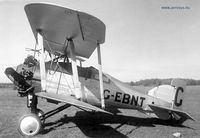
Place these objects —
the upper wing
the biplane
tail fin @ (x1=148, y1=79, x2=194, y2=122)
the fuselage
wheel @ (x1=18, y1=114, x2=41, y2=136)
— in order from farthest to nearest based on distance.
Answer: tail fin @ (x1=148, y1=79, x2=194, y2=122) → the fuselage → wheel @ (x1=18, y1=114, x2=41, y2=136) → the biplane → the upper wing

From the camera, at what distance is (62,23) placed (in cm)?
506

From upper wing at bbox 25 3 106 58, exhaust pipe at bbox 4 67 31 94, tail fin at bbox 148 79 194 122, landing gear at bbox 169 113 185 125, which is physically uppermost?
upper wing at bbox 25 3 106 58

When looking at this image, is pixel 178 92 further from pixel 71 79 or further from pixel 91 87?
pixel 71 79

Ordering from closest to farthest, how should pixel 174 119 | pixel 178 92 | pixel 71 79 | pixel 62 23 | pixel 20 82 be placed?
pixel 62 23 < pixel 20 82 < pixel 71 79 < pixel 174 119 < pixel 178 92

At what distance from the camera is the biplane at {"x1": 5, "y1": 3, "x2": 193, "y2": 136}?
4746mm

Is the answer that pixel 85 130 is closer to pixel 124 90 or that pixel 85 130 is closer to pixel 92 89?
pixel 92 89

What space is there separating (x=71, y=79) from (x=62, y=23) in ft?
6.46

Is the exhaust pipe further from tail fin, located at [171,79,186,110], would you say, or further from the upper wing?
tail fin, located at [171,79,186,110]

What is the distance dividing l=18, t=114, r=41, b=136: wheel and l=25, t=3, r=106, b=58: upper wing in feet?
8.26

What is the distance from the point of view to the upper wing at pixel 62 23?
14.6 feet

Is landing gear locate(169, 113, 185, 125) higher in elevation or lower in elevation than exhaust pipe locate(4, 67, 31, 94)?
lower

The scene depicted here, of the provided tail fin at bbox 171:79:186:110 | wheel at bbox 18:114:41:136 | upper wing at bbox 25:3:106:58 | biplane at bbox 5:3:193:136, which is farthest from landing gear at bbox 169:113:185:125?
wheel at bbox 18:114:41:136

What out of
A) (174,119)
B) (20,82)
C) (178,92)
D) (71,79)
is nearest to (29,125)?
(20,82)

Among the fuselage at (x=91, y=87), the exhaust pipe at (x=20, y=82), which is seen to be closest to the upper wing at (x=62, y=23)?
the fuselage at (x=91, y=87)
